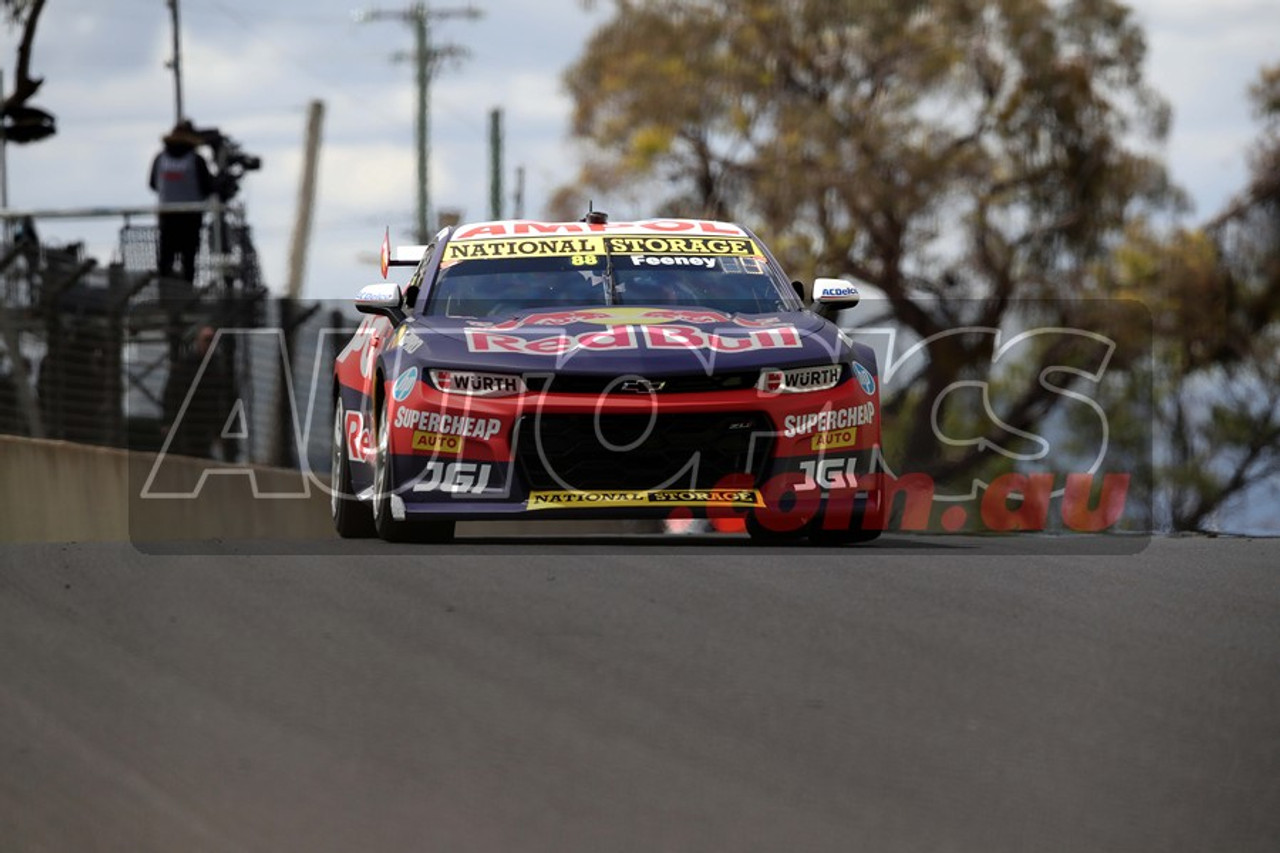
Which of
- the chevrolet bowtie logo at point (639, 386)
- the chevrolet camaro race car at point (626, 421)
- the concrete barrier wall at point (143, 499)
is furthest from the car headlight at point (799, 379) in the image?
the concrete barrier wall at point (143, 499)

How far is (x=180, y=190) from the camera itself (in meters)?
20.6

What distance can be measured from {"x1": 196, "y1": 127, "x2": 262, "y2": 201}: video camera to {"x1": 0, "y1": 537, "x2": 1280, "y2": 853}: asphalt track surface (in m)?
13.6

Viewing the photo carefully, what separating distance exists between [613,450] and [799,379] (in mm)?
842

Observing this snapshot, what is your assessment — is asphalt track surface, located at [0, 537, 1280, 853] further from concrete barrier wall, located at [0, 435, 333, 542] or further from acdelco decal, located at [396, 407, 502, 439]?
concrete barrier wall, located at [0, 435, 333, 542]

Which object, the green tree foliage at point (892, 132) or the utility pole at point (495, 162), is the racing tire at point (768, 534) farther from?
the utility pole at point (495, 162)

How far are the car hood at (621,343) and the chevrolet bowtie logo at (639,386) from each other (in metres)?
0.04

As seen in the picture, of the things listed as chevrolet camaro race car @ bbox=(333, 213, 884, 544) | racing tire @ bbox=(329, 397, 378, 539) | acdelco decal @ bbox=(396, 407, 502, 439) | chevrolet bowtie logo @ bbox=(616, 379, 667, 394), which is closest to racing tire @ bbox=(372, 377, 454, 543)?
chevrolet camaro race car @ bbox=(333, 213, 884, 544)

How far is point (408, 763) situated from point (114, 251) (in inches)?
653

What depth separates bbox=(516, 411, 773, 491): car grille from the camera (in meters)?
10.0

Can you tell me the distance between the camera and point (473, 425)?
10.1m

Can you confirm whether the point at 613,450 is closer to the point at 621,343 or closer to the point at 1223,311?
the point at 621,343

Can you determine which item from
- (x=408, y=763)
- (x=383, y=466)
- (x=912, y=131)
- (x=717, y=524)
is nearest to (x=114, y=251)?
(x=717, y=524)

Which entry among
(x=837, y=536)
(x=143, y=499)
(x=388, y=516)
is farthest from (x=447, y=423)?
(x=143, y=499)

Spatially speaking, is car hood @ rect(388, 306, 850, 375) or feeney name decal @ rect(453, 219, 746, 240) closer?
car hood @ rect(388, 306, 850, 375)
